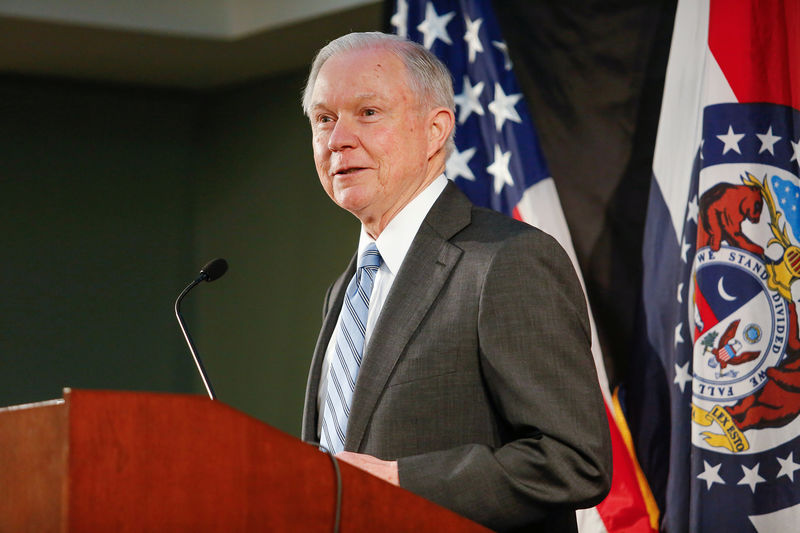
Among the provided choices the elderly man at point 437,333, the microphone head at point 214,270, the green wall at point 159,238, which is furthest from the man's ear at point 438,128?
the green wall at point 159,238

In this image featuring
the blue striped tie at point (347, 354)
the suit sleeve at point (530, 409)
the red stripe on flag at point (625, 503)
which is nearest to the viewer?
the suit sleeve at point (530, 409)

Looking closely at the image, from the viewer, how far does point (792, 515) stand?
8.45 ft

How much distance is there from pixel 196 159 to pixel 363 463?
4438mm

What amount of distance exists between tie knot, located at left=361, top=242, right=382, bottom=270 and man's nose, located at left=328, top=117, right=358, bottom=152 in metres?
0.20

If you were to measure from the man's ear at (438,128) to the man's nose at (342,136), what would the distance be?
0.17 metres

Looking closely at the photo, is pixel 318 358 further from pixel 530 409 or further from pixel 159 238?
pixel 159 238

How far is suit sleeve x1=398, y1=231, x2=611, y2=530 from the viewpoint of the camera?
59.1 inches

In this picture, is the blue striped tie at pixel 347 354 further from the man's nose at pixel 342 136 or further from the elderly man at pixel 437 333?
the man's nose at pixel 342 136

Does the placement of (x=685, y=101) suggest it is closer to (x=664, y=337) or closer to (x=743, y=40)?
(x=743, y=40)

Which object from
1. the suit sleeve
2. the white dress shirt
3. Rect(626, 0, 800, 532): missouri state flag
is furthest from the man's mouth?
Rect(626, 0, 800, 532): missouri state flag

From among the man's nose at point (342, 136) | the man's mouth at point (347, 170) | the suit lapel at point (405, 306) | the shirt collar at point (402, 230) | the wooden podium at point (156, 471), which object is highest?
the man's nose at point (342, 136)

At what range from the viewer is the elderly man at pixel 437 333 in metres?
Result: 1.53

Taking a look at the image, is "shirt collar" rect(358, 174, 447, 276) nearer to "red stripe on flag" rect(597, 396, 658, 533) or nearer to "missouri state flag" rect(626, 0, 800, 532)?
"missouri state flag" rect(626, 0, 800, 532)

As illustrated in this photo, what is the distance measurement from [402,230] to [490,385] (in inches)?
15.8
